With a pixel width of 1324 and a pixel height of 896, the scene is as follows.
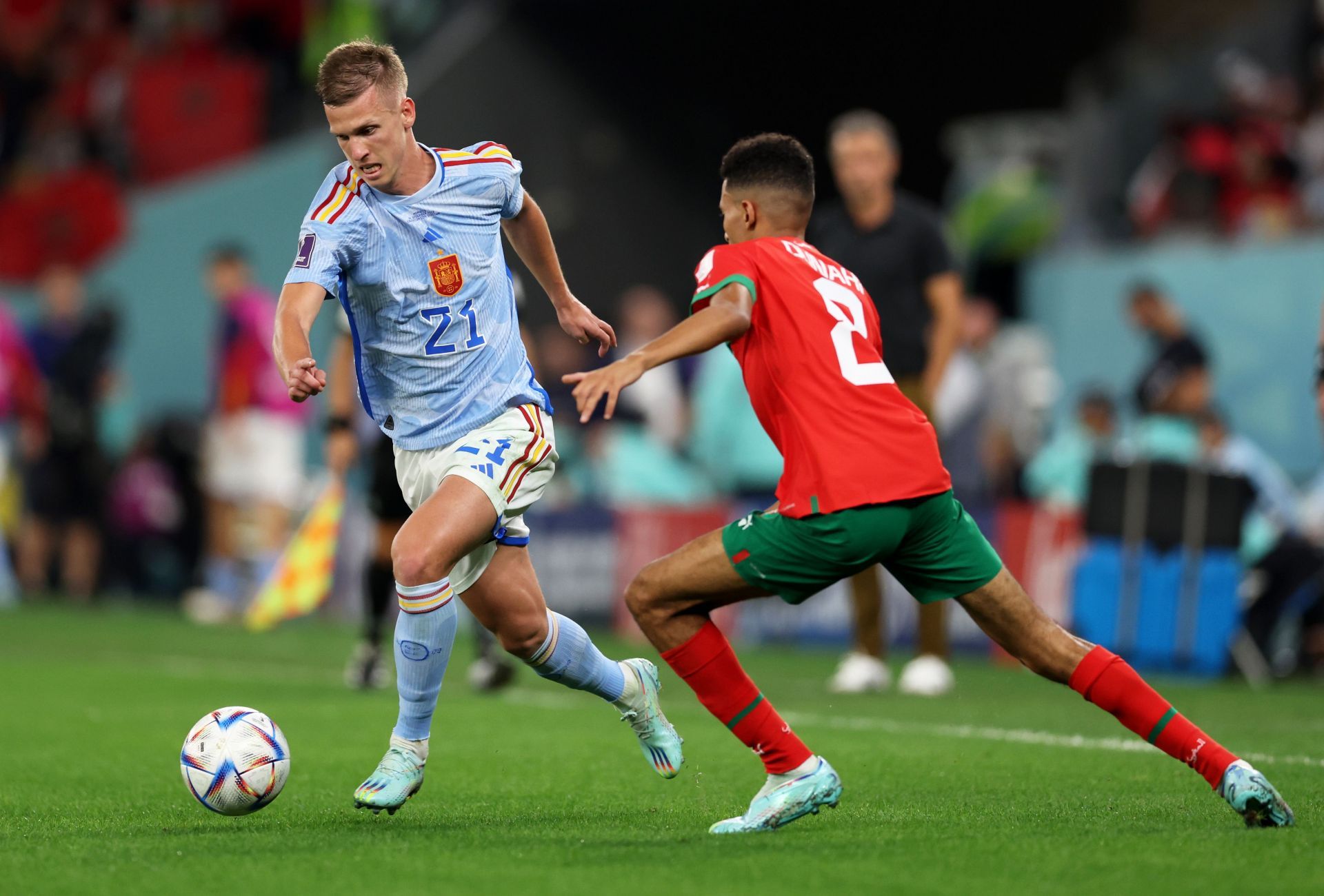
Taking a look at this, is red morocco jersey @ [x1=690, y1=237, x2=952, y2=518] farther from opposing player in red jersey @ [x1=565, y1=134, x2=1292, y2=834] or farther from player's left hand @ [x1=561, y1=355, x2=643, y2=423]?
player's left hand @ [x1=561, y1=355, x2=643, y2=423]

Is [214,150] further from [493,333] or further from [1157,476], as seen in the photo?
[493,333]

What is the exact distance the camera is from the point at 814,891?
13.8 ft

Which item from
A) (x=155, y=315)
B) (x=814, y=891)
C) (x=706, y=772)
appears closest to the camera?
(x=814, y=891)

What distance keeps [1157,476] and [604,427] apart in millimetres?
5650

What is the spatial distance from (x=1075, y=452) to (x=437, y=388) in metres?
9.00

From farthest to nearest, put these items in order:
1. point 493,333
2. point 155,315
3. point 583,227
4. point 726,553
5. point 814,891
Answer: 1. point 155,315
2. point 583,227
3. point 493,333
4. point 726,553
5. point 814,891

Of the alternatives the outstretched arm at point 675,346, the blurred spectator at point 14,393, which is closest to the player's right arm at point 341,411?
the outstretched arm at point 675,346

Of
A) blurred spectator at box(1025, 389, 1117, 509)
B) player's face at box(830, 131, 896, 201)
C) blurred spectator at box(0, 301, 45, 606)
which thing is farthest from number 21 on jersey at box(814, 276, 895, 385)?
blurred spectator at box(0, 301, 45, 606)

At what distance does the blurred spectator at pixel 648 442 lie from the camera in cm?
1490

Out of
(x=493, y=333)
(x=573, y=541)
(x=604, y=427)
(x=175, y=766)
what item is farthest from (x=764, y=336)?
(x=604, y=427)

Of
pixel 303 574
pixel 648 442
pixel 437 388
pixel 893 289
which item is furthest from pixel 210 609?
pixel 437 388

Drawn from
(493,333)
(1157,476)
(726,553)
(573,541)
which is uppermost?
(493,333)

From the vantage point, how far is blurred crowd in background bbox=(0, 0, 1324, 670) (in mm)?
12633

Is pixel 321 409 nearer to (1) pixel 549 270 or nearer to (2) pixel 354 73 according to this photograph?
(1) pixel 549 270
